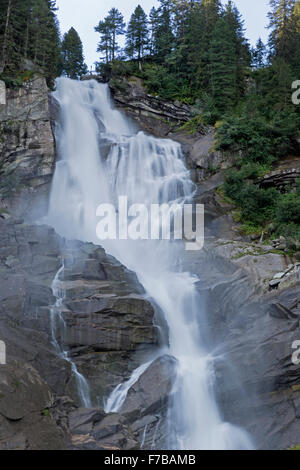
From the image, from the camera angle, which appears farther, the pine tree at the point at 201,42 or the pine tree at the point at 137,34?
the pine tree at the point at 137,34

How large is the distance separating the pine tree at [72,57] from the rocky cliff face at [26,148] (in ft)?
46.2

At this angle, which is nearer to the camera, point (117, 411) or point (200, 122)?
point (117, 411)

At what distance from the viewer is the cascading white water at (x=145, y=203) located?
1116cm

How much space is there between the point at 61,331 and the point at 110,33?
35395 millimetres

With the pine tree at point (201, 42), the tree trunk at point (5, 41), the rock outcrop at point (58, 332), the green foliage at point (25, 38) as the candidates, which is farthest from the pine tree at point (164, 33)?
the rock outcrop at point (58, 332)

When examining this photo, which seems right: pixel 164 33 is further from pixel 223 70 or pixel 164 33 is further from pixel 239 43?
pixel 223 70


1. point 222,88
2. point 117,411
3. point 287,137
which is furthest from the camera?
point 222,88

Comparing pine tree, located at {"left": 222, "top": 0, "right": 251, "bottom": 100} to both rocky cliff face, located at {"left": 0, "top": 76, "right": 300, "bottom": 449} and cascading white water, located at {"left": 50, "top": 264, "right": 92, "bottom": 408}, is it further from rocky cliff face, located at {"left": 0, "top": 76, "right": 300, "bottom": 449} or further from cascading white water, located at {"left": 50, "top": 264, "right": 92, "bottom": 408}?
cascading white water, located at {"left": 50, "top": 264, "right": 92, "bottom": 408}

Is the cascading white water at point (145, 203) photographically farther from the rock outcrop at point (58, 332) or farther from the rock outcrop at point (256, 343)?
the rock outcrop at point (58, 332)

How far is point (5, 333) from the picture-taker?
10.9 m

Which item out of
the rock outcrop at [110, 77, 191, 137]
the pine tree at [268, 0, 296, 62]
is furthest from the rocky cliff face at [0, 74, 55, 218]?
the pine tree at [268, 0, 296, 62]
